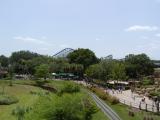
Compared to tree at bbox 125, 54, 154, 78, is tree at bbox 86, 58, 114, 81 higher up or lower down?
lower down

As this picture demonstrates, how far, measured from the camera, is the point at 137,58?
15100 cm

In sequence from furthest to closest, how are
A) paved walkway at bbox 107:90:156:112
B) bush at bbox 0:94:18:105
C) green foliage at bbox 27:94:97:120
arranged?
bush at bbox 0:94:18:105, paved walkway at bbox 107:90:156:112, green foliage at bbox 27:94:97:120

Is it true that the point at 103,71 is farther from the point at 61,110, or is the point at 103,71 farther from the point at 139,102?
the point at 61,110

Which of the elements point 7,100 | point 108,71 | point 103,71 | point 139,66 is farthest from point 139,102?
point 139,66

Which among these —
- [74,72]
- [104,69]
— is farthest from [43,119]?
[74,72]

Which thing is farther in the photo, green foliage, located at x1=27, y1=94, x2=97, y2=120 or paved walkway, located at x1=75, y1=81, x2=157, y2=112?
paved walkway, located at x1=75, y1=81, x2=157, y2=112

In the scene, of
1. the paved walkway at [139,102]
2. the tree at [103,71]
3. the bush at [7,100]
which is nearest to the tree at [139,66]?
the tree at [103,71]

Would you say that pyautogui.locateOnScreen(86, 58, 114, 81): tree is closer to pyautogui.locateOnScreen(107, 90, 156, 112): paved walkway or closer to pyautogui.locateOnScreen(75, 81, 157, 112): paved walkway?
pyautogui.locateOnScreen(75, 81, 157, 112): paved walkway

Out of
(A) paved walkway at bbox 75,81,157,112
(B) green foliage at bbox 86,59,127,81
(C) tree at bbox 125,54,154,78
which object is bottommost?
(A) paved walkway at bbox 75,81,157,112

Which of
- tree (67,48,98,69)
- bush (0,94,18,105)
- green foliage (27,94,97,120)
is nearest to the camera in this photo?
green foliage (27,94,97,120)

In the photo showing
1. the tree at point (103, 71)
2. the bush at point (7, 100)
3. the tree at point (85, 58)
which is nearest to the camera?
the bush at point (7, 100)

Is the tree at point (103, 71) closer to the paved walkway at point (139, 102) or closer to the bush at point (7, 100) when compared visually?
the paved walkway at point (139, 102)

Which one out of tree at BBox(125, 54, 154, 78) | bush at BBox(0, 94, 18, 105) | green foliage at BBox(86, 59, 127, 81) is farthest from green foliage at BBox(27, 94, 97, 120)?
tree at BBox(125, 54, 154, 78)

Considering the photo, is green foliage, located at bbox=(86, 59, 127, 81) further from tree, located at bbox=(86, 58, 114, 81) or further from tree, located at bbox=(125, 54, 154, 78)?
tree, located at bbox=(125, 54, 154, 78)
